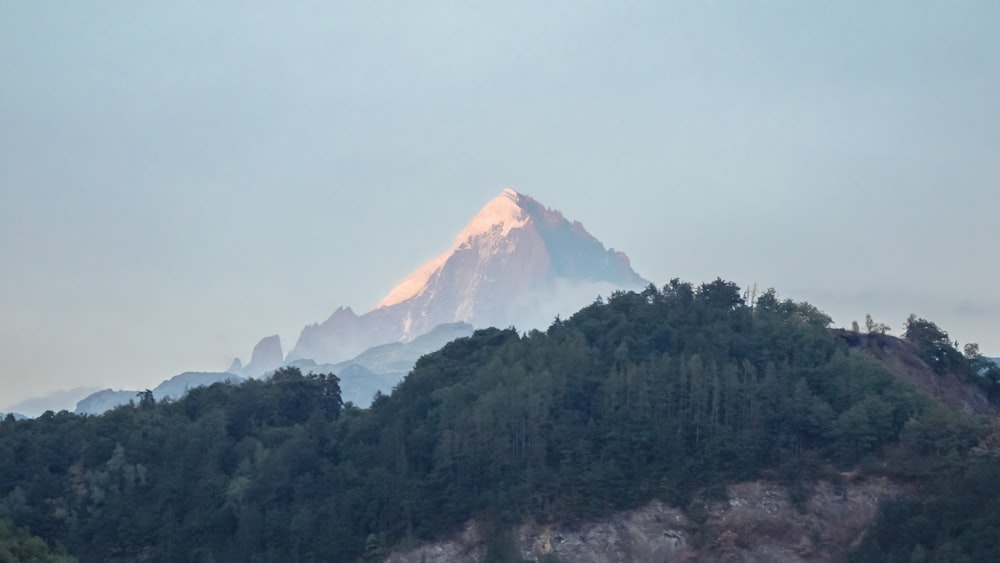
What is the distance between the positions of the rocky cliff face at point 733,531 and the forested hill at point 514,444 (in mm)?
813

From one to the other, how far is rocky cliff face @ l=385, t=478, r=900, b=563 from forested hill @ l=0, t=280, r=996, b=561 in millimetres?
813

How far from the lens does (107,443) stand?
68625 mm

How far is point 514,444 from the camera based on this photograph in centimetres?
6200

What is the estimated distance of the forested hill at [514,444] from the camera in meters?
58.7

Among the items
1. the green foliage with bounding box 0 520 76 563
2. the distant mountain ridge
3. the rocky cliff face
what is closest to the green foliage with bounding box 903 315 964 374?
the rocky cliff face

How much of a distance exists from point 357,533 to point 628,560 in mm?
13800

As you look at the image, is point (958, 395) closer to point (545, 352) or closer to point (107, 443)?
point (545, 352)

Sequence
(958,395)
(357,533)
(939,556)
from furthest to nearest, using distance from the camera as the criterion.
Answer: (958,395) < (357,533) < (939,556)

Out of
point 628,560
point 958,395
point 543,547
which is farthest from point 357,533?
point 958,395

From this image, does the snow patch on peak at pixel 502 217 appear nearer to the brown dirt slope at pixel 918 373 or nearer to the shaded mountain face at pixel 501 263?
the shaded mountain face at pixel 501 263

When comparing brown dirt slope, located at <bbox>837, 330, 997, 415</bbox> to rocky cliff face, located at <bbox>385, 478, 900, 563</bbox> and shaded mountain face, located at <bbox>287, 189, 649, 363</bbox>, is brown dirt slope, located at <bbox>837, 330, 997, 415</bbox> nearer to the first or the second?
rocky cliff face, located at <bbox>385, 478, 900, 563</bbox>

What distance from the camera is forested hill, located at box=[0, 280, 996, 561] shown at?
58688 mm

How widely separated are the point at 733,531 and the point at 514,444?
1205 centimetres

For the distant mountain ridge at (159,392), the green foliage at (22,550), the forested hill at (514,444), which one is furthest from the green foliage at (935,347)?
the distant mountain ridge at (159,392)
